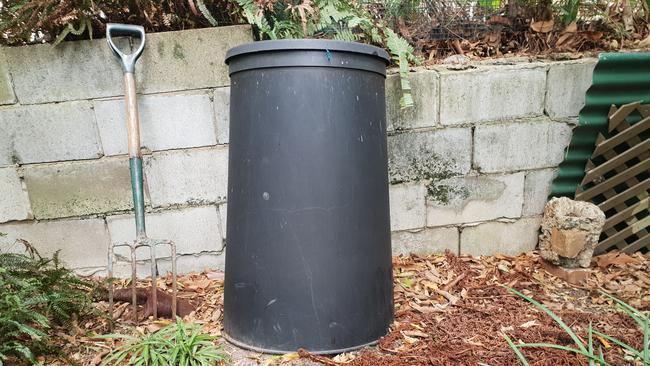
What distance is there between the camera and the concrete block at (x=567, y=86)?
2201mm

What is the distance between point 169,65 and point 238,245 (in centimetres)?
106

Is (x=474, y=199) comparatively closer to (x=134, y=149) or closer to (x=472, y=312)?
(x=472, y=312)

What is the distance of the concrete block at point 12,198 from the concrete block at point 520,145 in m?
2.43

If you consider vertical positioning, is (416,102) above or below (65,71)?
below

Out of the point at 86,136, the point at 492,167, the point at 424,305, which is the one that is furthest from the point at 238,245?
the point at 492,167

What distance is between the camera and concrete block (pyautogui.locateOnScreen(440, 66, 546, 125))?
2170mm

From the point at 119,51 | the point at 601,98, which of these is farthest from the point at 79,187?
the point at 601,98

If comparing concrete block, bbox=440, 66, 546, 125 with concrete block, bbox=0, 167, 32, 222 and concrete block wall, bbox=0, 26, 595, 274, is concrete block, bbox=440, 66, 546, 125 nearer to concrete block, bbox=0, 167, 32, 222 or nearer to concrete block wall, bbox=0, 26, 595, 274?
concrete block wall, bbox=0, 26, 595, 274

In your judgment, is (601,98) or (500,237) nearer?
(601,98)

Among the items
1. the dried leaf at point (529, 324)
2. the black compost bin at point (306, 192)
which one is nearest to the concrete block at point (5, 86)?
the black compost bin at point (306, 192)

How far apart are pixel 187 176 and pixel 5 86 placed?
38.0 inches

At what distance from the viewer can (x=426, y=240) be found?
2365 millimetres

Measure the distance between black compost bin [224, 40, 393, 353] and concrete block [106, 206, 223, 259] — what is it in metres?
0.68

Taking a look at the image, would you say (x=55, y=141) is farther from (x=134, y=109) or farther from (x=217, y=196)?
(x=217, y=196)
